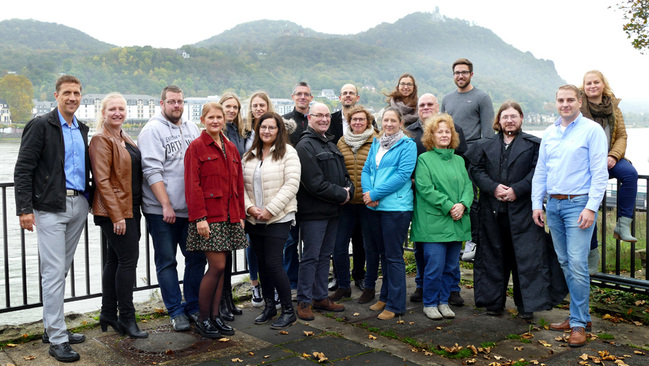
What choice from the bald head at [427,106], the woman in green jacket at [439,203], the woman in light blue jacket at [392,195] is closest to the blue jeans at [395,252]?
the woman in light blue jacket at [392,195]

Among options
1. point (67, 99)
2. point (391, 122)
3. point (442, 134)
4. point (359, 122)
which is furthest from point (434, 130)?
point (67, 99)

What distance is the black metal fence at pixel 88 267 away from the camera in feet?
14.8

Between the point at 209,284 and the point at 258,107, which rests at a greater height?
the point at 258,107

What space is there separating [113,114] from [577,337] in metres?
3.60

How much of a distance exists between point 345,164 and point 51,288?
248 cm

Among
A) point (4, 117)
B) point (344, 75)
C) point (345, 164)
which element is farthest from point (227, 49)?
point (345, 164)

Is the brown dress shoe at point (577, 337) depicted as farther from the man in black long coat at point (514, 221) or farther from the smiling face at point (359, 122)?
the smiling face at point (359, 122)

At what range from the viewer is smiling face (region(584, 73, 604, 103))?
458 centimetres

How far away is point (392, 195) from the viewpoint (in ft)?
15.5

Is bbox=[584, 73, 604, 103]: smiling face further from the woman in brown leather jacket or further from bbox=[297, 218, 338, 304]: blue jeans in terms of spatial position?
the woman in brown leather jacket

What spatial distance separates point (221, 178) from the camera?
4117mm

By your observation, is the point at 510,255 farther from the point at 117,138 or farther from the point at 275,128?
the point at 117,138

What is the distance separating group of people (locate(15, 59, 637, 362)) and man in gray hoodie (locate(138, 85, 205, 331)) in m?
0.01

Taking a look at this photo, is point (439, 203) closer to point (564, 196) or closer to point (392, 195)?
point (392, 195)
